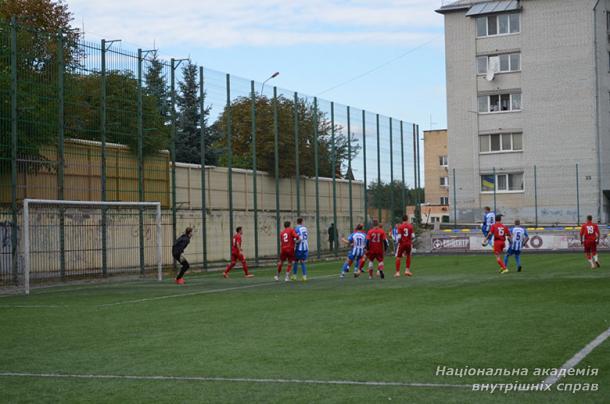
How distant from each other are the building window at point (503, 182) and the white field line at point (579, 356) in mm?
47479

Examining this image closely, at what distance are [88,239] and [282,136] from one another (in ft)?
48.4

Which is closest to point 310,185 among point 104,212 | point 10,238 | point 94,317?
point 104,212

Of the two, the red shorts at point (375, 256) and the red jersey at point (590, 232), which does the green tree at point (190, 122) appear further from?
the red jersey at point (590, 232)

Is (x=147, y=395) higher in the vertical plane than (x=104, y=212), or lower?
lower

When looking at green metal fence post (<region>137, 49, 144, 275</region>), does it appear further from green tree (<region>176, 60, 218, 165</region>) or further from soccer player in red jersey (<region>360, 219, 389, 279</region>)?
soccer player in red jersey (<region>360, 219, 389, 279</region>)

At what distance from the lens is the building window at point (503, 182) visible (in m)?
58.9

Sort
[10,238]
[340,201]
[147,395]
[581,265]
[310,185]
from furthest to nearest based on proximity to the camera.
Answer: [340,201], [310,185], [581,265], [10,238], [147,395]

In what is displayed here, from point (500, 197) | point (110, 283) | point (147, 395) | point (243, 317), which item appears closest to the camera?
point (147, 395)

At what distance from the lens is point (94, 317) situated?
16.7m

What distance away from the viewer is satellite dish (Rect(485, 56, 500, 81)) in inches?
2355

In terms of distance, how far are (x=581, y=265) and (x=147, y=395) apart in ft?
81.9

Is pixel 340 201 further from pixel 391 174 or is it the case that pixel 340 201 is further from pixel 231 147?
pixel 231 147

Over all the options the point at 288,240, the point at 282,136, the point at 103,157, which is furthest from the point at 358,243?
the point at 282,136

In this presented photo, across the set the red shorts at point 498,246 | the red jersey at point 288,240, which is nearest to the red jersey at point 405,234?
the red shorts at point 498,246
